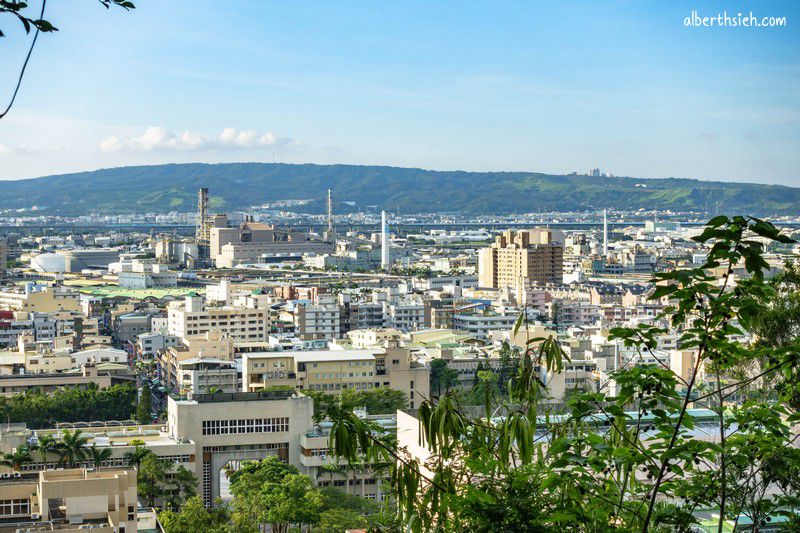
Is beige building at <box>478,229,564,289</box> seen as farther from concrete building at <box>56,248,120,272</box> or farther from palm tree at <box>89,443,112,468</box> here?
palm tree at <box>89,443,112,468</box>

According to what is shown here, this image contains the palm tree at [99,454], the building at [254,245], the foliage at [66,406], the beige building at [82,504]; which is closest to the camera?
the beige building at [82,504]

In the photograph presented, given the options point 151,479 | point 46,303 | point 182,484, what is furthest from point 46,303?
point 151,479

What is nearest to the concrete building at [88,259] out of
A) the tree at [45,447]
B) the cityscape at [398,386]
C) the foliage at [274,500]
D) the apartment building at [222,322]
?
the cityscape at [398,386]

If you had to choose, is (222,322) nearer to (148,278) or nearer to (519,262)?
(519,262)

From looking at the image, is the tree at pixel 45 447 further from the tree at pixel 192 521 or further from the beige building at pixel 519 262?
the beige building at pixel 519 262

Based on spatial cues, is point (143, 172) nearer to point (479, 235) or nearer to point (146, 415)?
point (479, 235)

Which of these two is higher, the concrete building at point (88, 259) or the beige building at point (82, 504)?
the beige building at point (82, 504)

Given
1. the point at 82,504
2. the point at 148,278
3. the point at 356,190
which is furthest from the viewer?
the point at 356,190
